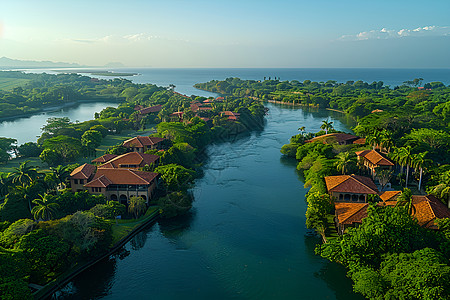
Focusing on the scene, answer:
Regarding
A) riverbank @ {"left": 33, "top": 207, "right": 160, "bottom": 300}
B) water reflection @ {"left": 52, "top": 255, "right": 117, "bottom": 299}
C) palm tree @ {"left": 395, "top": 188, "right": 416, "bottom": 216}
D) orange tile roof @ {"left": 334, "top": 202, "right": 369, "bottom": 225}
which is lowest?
water reflection @ {"left": 52, "top": 255, "right": 117, "bottom": 299}

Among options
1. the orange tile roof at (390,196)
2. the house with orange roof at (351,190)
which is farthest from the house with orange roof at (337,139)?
the orange tile roof at (390,196)

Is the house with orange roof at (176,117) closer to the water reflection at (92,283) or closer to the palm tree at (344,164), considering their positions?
the palm tree at (344,164)

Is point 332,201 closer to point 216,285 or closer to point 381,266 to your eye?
point 381,266

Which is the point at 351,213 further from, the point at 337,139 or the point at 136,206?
the point at 337,139

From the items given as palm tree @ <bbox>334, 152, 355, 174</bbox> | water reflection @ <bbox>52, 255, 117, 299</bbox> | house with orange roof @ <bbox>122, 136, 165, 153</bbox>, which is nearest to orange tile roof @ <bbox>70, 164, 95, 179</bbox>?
water reflection @ <bbox>52, 255, 117, 299</bbox>

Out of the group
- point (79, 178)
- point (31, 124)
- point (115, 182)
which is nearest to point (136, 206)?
point (115, 182)

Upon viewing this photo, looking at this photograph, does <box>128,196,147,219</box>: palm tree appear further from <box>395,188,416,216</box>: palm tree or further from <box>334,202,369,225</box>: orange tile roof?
<box>395,188,416,216</box>: palm tree

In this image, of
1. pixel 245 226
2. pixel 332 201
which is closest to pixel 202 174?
pixel 245 226
